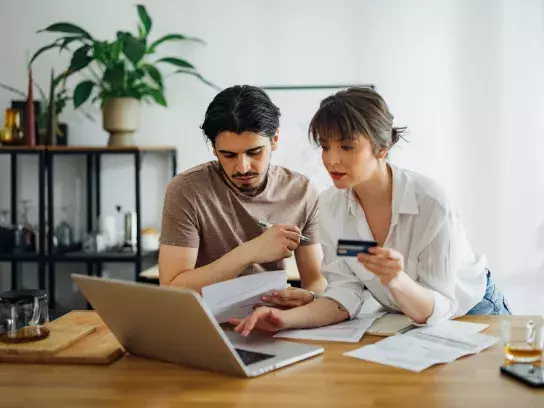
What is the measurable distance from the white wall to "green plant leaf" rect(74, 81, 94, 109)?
402 millimetres

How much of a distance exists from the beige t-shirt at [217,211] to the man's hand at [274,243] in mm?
165

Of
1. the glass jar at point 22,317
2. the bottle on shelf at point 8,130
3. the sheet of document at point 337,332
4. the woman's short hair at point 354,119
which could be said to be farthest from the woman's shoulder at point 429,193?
the bottle on shelf at point 8,130

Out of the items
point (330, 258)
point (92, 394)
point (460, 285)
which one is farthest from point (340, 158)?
point (92, 394)

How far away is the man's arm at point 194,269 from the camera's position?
227 cm

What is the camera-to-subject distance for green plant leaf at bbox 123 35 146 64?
385 cm

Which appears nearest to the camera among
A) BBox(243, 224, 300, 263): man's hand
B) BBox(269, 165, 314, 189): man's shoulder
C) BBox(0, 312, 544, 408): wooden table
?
BBox(0, 312, 544, 408): wooden table

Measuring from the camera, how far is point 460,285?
2168 millimetres

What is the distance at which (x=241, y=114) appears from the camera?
226 cm

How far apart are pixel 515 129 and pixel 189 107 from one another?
1.81 m

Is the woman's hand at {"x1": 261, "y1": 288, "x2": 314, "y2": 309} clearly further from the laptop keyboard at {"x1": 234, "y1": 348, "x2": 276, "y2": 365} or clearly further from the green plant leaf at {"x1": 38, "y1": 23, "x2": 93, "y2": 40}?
the green plant leaf at {"x1": 38, "y1": 23, "x2": 93, "y2": 40}

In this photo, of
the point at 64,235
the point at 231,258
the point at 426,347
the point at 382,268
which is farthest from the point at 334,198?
the point at 64,235

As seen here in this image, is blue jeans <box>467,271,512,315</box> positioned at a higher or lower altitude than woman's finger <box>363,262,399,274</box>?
lower

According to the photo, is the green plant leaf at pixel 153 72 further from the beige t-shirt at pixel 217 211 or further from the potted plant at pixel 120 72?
the beige t-shirt at pixel 217 211

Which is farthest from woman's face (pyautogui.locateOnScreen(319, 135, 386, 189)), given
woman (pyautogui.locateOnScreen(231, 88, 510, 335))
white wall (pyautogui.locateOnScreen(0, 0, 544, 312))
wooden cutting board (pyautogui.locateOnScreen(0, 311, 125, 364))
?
white wall (pyautogui.locateOnScreen(0, 0, 544, 312))
